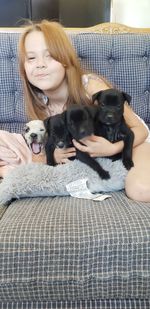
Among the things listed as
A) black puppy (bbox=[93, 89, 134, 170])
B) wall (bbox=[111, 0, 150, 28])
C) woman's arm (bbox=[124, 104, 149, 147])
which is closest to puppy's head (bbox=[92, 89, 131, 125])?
black puppy (bbox=[93, 89, 134, 170])

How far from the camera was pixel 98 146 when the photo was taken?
122 cm

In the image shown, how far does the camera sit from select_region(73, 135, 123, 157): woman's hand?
1221mm

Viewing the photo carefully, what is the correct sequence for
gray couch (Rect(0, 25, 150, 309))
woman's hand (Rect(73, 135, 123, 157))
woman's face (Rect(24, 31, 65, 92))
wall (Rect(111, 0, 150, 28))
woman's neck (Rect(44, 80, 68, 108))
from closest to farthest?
gray couch (Rect(0, 25, 150, 309)) < woman's hand (Rect(73, 135, 123, 157)) < woman's face (Rect(24, 31, 65, 92)) < woman's neck (Rect(44, 80, 68, 108)) < wall (Rect(111, 0, 150, 28))

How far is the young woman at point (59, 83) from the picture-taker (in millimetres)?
1244

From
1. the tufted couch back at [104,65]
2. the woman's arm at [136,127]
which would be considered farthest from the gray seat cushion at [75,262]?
the tufted couch back at [104,65]

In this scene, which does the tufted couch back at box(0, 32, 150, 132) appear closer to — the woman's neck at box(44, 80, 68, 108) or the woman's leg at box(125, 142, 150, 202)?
the woman's neck at box(44, 80, 68, 108)

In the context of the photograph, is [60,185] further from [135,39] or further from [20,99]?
[135,39]

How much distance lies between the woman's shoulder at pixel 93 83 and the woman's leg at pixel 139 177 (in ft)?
0.94

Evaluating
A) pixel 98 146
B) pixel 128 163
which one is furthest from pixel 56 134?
pixel 128 163

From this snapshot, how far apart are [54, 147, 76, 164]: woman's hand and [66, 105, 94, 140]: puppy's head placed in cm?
11

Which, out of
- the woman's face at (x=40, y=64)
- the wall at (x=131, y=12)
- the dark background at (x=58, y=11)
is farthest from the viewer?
the wall at (x=131, y=12)

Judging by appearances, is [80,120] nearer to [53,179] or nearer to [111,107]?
[111,107]

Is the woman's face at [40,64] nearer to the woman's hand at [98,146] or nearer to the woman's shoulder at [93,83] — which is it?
the woman's shoulder at [93,83]

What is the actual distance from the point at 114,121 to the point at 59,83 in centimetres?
37
